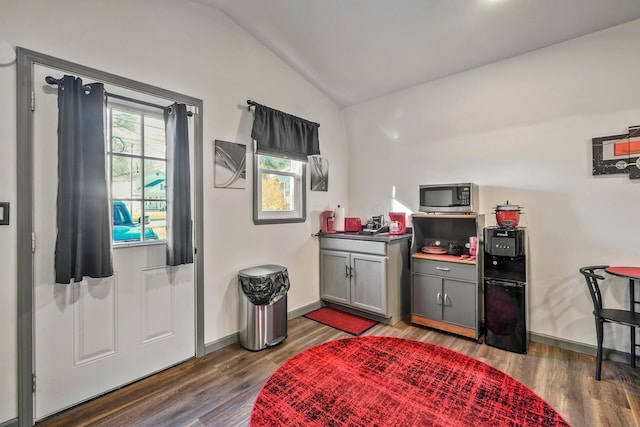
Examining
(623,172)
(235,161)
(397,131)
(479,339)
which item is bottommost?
(479,339)

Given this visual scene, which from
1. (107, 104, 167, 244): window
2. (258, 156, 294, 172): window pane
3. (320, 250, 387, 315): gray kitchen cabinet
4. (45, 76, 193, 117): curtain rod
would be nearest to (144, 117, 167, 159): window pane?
(107, 104, 167, 244): window

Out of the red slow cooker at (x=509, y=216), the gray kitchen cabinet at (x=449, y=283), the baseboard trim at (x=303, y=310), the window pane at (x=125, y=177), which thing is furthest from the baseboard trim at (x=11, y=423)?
the red slow cooker at (x=509, y=216)

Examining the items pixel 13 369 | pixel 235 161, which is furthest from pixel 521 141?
pixel 13 369

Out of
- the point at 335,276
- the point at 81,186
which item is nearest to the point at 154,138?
the point at 81,186

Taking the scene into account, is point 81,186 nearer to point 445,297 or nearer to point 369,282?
point 369,282

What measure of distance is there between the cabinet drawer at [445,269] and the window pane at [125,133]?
2.91m

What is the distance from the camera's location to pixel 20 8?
5.78 feet

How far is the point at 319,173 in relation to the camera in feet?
12.7

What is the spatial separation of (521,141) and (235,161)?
9.49ft

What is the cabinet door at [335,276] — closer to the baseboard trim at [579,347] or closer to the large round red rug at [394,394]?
the large round red rug at [394,394]

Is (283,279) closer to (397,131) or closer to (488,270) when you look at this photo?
(488,270)

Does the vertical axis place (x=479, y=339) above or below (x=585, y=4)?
below

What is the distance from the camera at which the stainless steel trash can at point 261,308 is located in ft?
8.96

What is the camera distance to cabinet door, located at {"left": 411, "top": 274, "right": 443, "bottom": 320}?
3.11 meters
